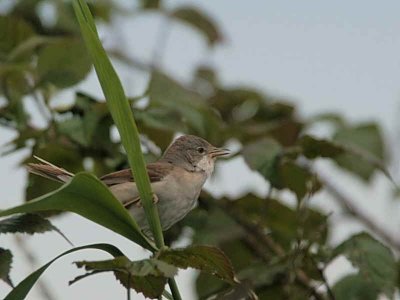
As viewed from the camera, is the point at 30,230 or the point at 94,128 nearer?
the point at 30,230

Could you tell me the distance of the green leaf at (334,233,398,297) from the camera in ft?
9.12

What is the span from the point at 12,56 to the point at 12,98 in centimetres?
15

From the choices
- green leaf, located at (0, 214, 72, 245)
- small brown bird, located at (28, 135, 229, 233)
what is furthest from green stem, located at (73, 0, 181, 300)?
small brown bird, located at (28, 135, 229, 233)

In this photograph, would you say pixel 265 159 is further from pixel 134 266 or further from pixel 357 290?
pixel 134 266

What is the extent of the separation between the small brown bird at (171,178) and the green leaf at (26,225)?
0.44 ft

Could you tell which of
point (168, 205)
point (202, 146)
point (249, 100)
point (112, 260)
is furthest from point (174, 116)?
point (112, 260)

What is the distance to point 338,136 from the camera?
3627mm

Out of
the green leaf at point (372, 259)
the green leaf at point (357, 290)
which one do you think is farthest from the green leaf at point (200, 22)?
the green leaf at point (372, 259)

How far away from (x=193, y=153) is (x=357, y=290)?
64 centimetres

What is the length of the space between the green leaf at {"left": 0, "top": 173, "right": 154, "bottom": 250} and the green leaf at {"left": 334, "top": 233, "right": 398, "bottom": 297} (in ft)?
3.60

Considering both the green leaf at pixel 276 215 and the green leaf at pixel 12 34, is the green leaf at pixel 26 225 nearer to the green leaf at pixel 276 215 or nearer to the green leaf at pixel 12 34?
the green leaf at pixel 276 215

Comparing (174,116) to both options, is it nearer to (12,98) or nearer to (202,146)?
(202,146)

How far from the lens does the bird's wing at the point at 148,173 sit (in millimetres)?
2645

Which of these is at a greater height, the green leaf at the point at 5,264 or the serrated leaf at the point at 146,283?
the serrated leaf at the point at 146,283
